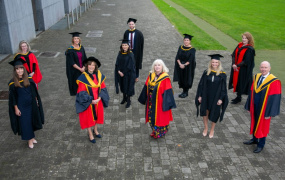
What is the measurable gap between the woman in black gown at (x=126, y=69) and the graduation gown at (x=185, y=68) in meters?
1.63

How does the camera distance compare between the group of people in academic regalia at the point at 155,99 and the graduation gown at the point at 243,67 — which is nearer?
the group of people in academic regalia at the point at 155,99

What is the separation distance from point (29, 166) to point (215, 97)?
4.15 m

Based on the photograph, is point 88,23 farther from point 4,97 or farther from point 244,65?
point 244,65

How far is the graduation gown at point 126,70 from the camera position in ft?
23.7

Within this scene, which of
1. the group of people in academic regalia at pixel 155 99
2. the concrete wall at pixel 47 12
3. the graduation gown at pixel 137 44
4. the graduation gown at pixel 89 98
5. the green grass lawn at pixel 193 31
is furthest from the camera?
the concrete wall at pixel 47 12

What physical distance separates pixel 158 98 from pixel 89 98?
1.48 metres

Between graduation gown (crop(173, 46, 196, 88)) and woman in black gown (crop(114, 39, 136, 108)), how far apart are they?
1.63 m

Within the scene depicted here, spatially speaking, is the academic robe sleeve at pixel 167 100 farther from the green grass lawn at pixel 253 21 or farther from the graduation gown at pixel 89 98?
the green grass lawn at pixel 253 21

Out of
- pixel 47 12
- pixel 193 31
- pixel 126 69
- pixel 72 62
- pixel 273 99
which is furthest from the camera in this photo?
pixel 193 31

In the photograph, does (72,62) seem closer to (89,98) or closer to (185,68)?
(89,98)

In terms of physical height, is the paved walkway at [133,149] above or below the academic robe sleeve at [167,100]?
below

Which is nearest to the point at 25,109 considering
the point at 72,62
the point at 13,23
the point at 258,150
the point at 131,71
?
the point at 72,62

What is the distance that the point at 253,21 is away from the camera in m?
22.3

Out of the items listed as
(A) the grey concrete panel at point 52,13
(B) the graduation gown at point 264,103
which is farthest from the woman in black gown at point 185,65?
(A) the grey concrete panel at point 52,13
